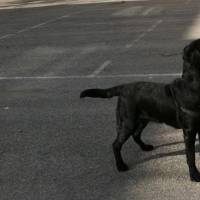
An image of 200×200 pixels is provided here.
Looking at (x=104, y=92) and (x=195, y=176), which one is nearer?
(x=195, y=176)

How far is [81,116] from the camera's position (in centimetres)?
806

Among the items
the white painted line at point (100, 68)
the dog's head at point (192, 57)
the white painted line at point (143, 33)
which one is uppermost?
the dog's head at point (192, 57)

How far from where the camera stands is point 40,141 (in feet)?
23.1

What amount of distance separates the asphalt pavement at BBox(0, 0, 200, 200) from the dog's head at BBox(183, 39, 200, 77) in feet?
3.35

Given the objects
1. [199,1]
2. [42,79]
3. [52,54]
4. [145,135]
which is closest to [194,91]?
[145,135]

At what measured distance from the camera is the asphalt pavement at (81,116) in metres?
5.59

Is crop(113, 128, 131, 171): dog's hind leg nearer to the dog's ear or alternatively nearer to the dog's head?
the dog's head

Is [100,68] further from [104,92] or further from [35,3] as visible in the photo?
[35,3]

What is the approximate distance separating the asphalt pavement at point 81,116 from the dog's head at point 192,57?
1021 mm

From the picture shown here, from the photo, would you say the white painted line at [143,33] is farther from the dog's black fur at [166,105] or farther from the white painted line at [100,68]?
the dog's black fur at [166,105]

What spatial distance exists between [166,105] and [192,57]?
588 mm

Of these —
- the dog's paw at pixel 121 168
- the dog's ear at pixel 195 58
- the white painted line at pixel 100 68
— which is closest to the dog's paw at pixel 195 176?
the dog's paw at pixel 121 168

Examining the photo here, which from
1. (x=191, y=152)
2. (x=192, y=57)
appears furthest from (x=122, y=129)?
(x=192, y=57)

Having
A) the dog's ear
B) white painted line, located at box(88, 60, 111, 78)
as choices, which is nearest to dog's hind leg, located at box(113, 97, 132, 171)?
the dog's ear
